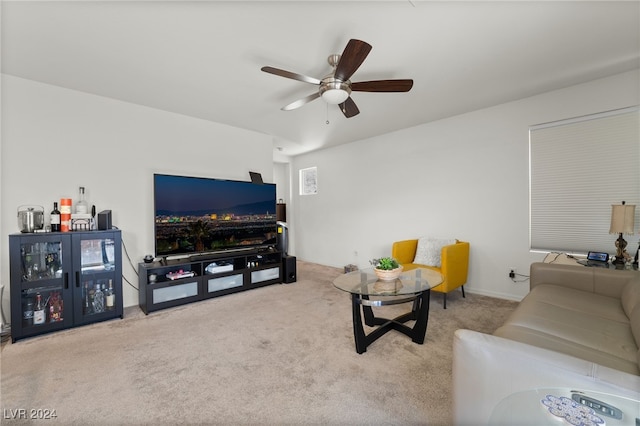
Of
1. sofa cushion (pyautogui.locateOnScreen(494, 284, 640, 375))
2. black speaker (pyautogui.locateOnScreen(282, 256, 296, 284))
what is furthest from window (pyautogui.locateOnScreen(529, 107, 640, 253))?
black speaker (pyautogui.locateOnScreen(282, 256, 296, 284))

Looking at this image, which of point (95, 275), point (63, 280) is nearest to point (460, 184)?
point (95, 275)

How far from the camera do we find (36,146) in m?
2.66

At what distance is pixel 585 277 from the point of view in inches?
84.3

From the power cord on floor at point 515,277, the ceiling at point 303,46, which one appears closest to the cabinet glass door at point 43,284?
the ceiling at point 303,46

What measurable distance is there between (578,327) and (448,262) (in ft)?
4.70

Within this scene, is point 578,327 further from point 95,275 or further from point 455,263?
point 95,275

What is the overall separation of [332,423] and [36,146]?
3.72 meters

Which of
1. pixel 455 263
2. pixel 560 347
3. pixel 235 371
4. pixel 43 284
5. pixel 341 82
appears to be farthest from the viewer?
pixel 455 263

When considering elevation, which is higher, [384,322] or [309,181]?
[309,181]

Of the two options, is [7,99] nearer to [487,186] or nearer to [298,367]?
[298,367]

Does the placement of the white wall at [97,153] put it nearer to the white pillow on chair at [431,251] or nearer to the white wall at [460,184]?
the white wall at [460,184]

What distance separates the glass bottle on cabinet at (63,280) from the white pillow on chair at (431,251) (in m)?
3.58

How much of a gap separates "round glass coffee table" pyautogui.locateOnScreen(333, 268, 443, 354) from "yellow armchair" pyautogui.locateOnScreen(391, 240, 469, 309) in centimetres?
39

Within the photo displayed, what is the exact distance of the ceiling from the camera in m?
1.73
